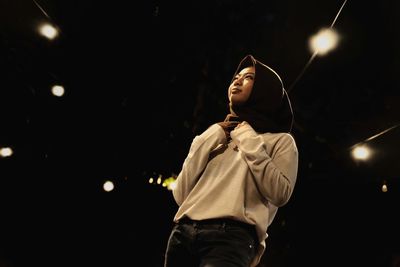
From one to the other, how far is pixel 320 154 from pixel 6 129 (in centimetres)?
478

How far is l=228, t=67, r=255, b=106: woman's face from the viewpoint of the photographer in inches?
72.9

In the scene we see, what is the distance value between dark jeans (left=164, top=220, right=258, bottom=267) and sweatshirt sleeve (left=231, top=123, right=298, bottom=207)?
0.55 ft

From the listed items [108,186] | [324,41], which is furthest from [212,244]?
[108,186]

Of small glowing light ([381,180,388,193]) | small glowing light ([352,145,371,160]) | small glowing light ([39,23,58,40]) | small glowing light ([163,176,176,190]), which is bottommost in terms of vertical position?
small glowing light ([163,176,176,190])

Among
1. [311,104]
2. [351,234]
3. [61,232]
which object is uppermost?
[311,104]

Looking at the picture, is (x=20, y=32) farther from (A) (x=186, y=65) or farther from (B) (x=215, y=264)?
(B) (x=215, y=264)

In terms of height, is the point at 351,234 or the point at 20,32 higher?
the point at 20,32

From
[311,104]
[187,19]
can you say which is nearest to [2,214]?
[187,19]

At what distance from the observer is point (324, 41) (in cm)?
436

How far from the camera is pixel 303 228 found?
22.7 feet

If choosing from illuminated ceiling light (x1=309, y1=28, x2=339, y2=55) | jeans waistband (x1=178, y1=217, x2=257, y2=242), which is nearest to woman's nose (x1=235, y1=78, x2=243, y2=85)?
jeans waistband (x1=178, y1=217, x2=257, y2=242)

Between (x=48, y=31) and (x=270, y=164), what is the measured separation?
4.33 metres

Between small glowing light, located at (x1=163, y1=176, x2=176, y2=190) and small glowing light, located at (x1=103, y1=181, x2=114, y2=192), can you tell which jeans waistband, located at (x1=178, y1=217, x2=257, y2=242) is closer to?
small glowing light, located at (x1=163, y1=176, x2=176, y2=190)

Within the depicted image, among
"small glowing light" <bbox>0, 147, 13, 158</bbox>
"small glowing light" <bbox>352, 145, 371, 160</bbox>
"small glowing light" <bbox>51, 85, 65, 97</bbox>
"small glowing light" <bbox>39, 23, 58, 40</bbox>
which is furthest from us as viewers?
"small glowing light" <bbox>352, 145, 371, 160</bbox>
